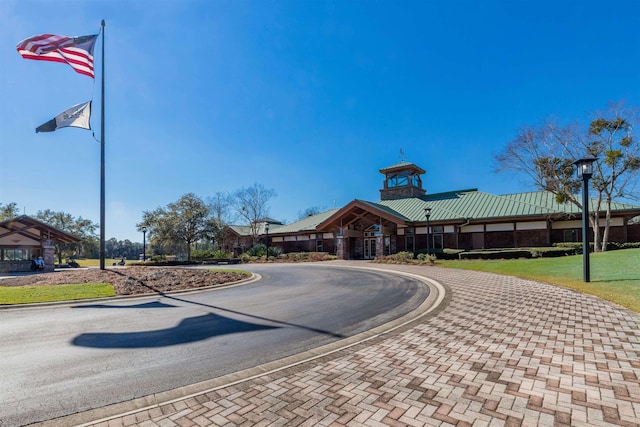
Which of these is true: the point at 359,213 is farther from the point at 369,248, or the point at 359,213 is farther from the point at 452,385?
the point at 452,385

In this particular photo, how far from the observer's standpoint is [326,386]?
381 cm

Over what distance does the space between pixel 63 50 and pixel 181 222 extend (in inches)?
1116

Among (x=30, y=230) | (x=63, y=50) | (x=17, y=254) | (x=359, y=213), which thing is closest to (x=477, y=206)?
(x=359, y=213)

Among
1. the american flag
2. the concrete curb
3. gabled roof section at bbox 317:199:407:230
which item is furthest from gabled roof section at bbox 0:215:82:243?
gabled roof section at bbox 317:199:407:230

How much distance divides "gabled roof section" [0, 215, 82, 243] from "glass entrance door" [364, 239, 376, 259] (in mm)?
24947

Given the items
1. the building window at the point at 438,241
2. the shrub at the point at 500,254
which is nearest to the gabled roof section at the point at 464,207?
the building window at the point at 438,241

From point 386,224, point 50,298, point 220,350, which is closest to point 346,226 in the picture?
point 386,224

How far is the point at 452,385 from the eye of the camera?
12.4 ft

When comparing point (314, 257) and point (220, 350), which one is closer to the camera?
point (220, 350)

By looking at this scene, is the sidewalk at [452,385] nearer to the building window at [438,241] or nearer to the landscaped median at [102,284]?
the landscaped median at [102,284]

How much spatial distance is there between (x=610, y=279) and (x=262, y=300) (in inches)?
494

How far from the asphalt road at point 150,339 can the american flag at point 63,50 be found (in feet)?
29.8

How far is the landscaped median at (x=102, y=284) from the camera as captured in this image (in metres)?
9.85

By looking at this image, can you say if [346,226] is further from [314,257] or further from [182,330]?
[182,330]
